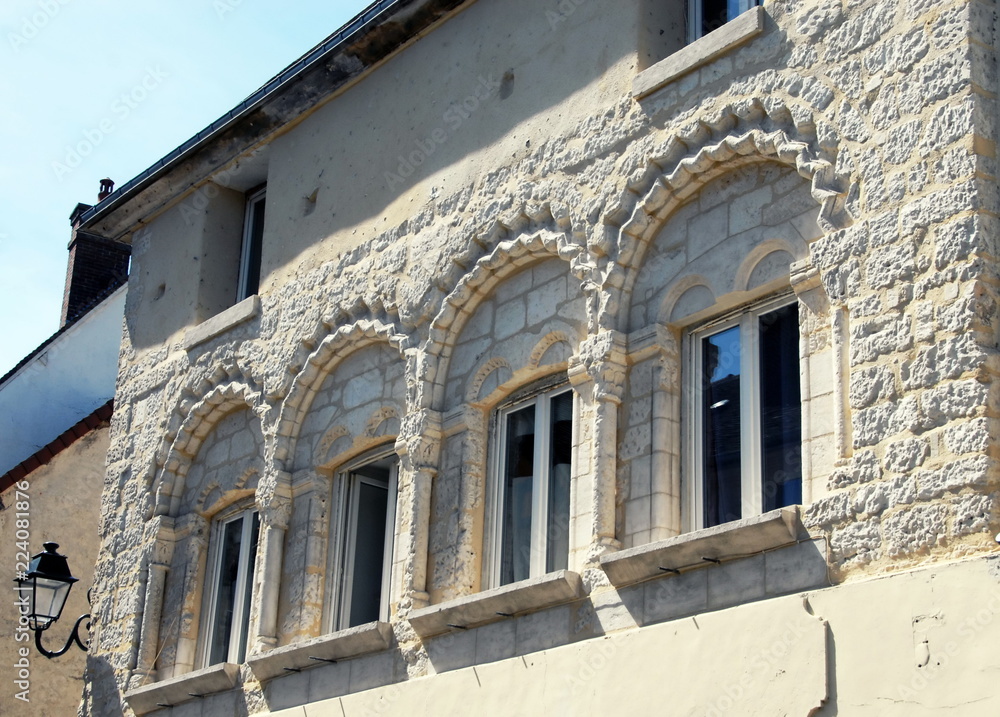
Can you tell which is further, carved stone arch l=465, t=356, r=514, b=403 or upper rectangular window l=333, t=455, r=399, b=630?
upper rectangular window l=333, t=455, r=399, b=630

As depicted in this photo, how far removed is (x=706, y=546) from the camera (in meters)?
7.58

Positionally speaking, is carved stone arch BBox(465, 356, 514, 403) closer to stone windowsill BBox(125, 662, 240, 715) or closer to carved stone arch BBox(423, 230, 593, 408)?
carved stone arch BBox(423, 230, 593, 408)

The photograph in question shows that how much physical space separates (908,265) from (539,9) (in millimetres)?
3825

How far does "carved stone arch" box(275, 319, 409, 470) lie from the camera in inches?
424

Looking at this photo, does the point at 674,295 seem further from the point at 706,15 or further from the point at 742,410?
the point at 706,15

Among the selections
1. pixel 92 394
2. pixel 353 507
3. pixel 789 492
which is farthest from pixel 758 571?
pixel 92 394

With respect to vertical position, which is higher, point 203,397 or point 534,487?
point 203,397

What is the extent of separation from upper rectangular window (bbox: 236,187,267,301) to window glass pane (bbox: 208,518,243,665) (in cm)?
213

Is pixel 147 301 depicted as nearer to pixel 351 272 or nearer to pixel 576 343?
pixel 351 272

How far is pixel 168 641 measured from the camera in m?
11.7

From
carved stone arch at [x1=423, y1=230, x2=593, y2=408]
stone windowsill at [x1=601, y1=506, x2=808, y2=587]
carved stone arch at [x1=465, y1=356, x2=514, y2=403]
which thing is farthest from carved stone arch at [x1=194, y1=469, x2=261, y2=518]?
stone windowsill at [x1=601, y1=506, x2=808, y2=587]

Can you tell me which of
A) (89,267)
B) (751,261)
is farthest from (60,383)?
(751,261)

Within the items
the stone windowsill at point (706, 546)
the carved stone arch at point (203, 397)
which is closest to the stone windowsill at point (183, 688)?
the carved stone arch at point (203, 397)

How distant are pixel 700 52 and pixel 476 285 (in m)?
2.12
